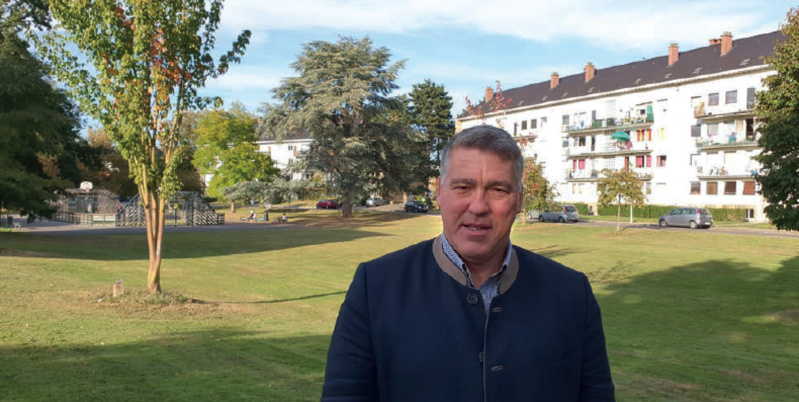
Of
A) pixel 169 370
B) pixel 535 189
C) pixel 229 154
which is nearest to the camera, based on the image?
pixel 169 370

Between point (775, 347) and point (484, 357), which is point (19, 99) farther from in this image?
point (484, 357)

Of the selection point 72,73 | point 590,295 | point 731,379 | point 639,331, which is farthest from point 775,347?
point 72,73

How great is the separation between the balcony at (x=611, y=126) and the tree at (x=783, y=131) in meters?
56.5

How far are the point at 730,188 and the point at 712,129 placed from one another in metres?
5.95

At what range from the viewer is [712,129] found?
64.8 meters

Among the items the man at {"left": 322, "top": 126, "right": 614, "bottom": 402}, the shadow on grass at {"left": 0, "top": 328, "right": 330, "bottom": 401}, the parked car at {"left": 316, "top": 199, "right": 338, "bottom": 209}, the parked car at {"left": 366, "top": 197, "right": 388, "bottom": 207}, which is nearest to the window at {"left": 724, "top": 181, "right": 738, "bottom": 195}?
the parked car at {"left": 366, "top": 197, "right": 388, "bottom": 207}

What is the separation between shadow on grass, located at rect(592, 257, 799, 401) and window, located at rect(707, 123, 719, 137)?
40.8 metres

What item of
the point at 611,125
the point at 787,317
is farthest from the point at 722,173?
the point at 787,317

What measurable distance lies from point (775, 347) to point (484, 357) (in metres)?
13.3

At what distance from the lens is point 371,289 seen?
258cm

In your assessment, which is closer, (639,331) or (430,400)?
(430,400)

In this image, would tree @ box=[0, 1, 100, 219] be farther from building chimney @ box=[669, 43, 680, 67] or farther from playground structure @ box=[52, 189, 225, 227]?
building chimney @ box=[669, 43, 680, 67]

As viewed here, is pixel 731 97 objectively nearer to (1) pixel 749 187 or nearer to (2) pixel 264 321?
(1) pixel 749 187

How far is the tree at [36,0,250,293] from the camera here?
571 inches
